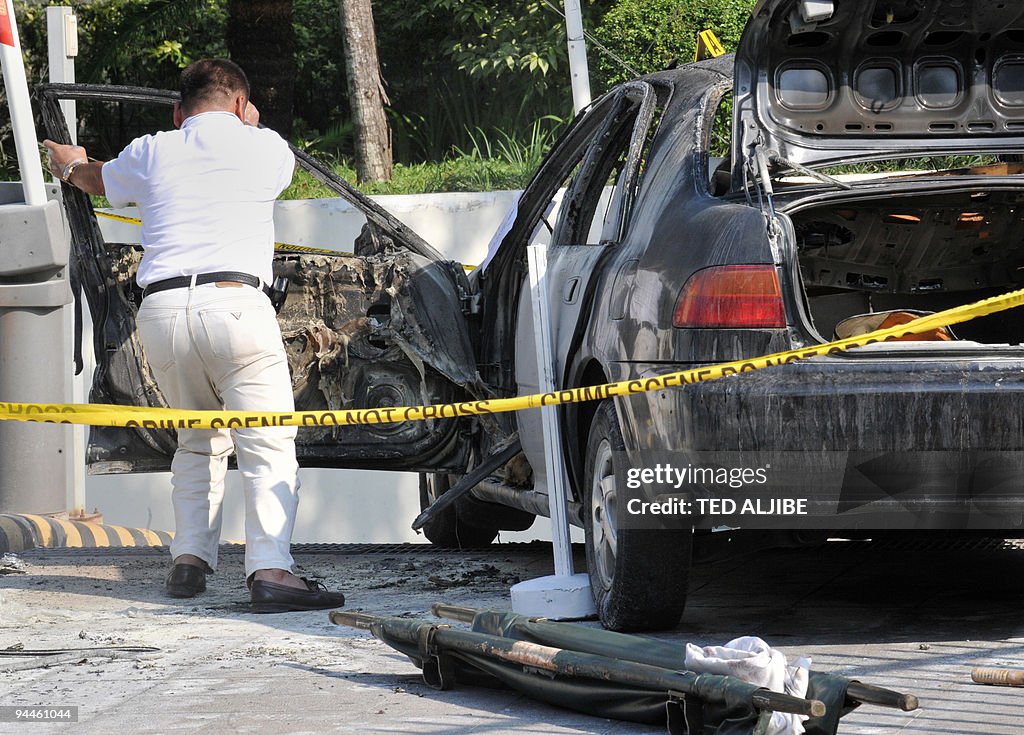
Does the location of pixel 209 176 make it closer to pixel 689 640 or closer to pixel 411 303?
pixel 411 303

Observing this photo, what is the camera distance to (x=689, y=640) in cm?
446

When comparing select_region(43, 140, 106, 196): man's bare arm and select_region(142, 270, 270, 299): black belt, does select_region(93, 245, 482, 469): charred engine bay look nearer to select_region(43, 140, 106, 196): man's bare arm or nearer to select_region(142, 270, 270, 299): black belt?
select_region(43, 140, 106, 196): man's bare arm

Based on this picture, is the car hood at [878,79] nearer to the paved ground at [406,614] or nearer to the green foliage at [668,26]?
the paved ground at [406,614]

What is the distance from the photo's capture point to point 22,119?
7.11 m

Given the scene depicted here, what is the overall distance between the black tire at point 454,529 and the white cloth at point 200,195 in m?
2.20

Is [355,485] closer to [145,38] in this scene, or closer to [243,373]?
[243,373]

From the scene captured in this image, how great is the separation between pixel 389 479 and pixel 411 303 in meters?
4.82

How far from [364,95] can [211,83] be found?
33.1ft

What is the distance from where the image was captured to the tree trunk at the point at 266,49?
16031 mm

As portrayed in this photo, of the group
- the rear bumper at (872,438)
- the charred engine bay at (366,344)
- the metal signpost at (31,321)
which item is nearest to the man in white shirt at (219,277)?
the charred engine bay at (366,344)

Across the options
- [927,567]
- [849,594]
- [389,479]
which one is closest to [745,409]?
[849,594]

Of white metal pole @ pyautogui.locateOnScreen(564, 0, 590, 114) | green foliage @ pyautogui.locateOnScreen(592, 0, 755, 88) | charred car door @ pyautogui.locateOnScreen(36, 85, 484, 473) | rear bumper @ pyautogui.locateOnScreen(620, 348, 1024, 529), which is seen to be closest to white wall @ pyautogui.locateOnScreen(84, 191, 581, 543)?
white metal pole @ pyautogui.locateOnScreen(564, 0, 590, 114)

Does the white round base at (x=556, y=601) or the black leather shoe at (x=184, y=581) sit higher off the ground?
the white round base at (x=556, y=601)

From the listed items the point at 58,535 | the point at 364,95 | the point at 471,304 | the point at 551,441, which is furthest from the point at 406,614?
the point at 364,95
